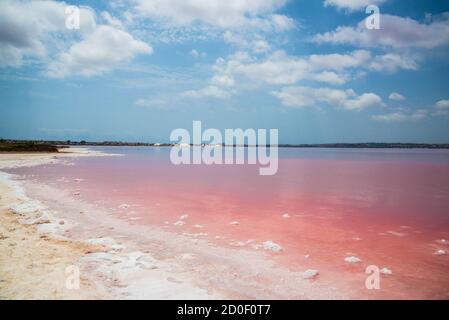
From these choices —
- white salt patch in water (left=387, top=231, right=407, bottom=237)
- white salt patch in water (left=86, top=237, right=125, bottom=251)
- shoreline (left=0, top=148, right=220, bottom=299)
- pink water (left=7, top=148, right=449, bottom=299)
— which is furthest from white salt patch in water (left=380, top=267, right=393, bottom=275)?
white salt patch in water (left=86, top=237, right=125, bottom=251)

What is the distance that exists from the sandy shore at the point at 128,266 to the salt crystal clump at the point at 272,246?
0.42 m

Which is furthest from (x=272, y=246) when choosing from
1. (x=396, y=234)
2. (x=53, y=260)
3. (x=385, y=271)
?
(x=53, y=260)

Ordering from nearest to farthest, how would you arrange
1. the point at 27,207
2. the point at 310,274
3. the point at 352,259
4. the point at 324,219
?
the point at 310,274, the point at 352,259, the point at 324,219, the point at 27,207

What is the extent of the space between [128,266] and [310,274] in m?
3.24

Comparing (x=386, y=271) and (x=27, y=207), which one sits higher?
(x=27, y=207)

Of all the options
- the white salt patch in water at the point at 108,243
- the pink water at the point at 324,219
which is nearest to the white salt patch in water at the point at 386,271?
the pink water at the point at 324,219

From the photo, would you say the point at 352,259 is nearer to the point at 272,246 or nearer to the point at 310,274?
the point at 310,274

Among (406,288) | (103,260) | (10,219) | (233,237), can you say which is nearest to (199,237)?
(233,237)

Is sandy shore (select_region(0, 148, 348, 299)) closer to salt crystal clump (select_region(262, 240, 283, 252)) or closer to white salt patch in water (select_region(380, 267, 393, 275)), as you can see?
salt crystal clump (select_region(262, 240, 283, 252))

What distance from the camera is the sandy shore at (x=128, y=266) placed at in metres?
4.70

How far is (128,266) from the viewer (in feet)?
18.4

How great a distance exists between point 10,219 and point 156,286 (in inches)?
229

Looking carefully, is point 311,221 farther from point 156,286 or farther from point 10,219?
point 10,219
